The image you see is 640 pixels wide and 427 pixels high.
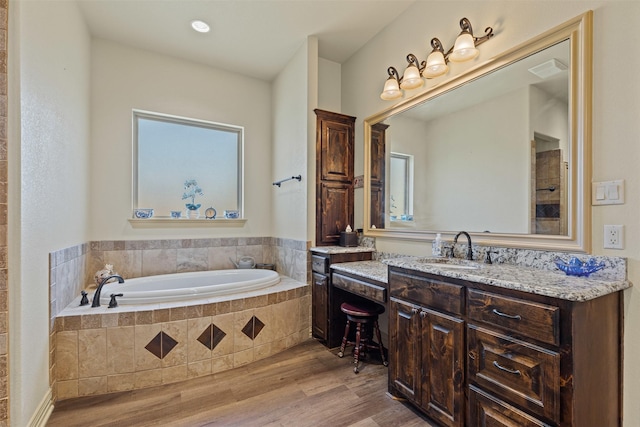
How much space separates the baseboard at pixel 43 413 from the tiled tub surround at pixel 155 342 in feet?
0.46

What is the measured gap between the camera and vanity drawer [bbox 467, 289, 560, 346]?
114 centimetres

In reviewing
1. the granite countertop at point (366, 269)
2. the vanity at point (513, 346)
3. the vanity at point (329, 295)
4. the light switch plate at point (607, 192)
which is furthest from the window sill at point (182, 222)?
the light switch plate at point (607, 192)

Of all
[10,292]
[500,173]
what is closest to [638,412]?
[500,173]

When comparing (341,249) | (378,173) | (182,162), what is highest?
(182,162)

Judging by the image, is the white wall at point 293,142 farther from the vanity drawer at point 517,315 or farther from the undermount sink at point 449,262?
the vanity drawer at point 517,315

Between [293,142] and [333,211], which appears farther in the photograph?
[293,142]

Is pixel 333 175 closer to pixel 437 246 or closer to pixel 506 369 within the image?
pixel 437 246

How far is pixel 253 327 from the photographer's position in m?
2.43

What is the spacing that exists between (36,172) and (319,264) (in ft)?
6.85

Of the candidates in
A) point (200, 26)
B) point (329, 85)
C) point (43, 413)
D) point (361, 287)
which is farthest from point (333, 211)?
point (43, 413)

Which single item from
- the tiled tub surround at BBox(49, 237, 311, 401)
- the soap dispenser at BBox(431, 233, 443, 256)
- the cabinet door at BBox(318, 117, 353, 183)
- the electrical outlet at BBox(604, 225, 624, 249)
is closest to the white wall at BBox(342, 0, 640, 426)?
the electrical outlet at BBox(604, 225, 624, 249)

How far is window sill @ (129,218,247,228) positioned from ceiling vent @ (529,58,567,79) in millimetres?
3029

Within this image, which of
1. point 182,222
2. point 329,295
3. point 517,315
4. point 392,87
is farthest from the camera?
point 182,222

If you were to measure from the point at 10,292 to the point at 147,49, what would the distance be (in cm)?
271
